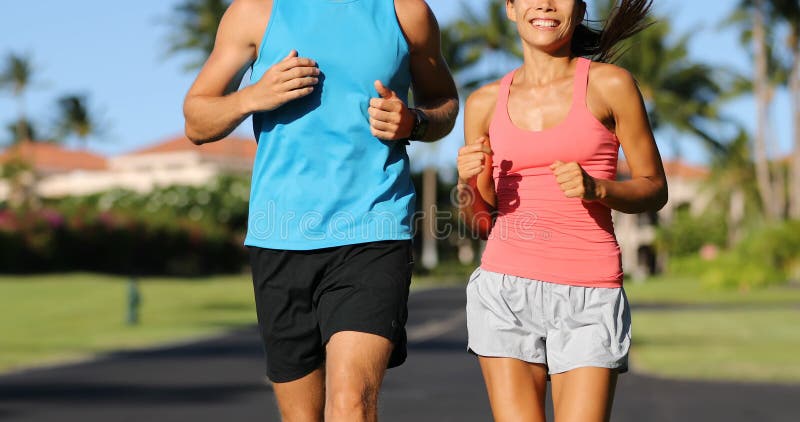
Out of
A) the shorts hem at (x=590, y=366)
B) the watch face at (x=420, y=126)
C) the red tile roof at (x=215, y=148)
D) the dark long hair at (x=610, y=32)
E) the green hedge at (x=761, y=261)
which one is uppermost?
the dark long hair at (x=610, y=32)

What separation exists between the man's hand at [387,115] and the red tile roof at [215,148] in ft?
298

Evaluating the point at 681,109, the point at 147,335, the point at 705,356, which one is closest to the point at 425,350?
the point at 705,356

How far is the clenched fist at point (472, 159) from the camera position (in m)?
4.09

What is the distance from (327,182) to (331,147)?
4.5 inches

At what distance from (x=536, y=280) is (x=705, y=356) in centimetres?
1910

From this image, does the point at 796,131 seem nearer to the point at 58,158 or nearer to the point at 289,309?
the point at 289,309

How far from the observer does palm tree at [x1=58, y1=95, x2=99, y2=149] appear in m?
116

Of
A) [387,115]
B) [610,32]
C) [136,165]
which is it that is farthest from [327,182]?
[136,165]

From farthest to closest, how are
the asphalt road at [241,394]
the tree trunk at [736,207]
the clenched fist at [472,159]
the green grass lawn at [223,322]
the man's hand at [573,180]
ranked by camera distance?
1. the tree trunk at [736,207]
2. the green grass lawn at [223,322]
3. the asphalt road at [241,394]
4. the clenched fist at [472,159]
5. the man's hand at [573,180]

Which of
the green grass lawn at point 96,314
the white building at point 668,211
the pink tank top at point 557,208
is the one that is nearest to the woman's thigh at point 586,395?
the pink tank top at point 557,208

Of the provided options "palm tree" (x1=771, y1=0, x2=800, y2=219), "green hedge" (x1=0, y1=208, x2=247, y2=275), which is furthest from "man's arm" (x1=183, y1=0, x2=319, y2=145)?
"palm tree" (x1=771, y1=0, x2=800, y2=219)

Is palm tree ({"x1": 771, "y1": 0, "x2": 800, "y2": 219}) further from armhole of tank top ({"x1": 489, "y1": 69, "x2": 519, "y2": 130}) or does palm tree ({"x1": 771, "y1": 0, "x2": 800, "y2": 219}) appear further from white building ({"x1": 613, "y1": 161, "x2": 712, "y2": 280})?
armhole of tank top ({"x1": 489, "y1": 69, "x2": 519, "y2": 130})

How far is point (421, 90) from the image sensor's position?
456 centimetres

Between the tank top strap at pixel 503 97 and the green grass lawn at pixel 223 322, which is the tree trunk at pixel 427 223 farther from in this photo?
the tank top strap at pixel 503 97
